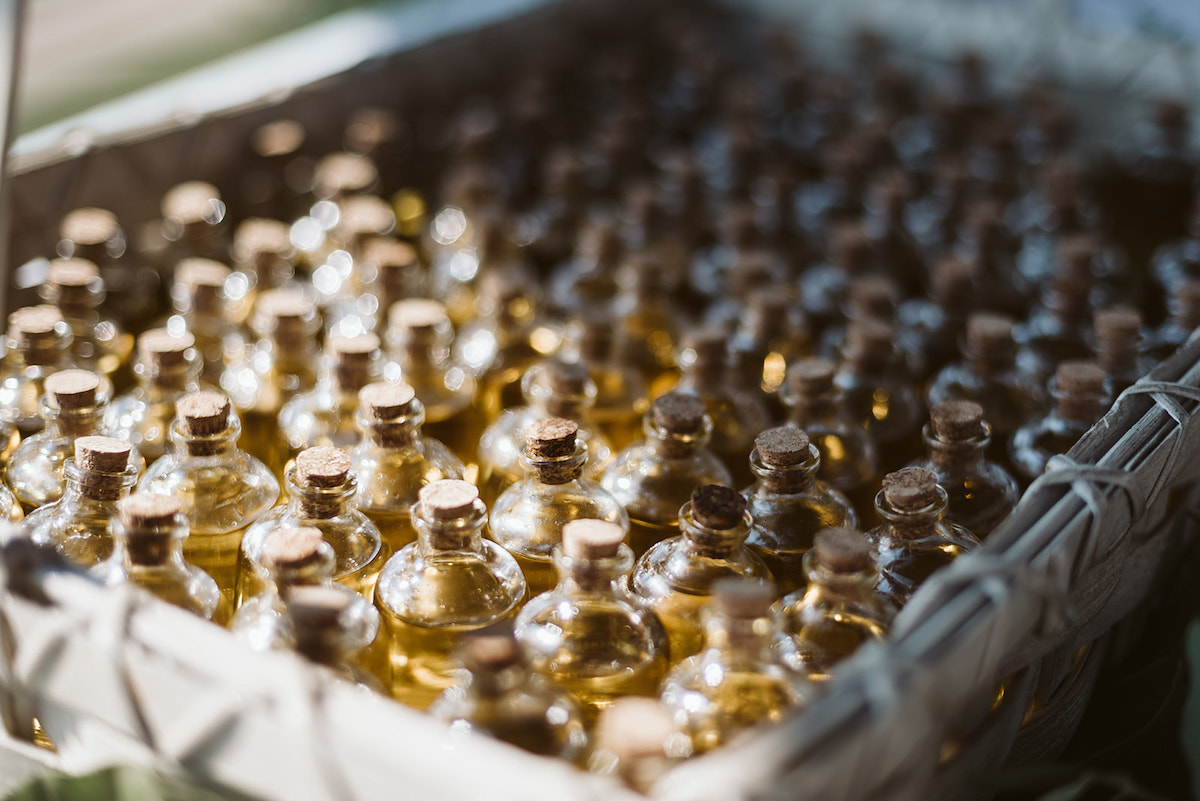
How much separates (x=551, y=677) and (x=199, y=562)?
9.3 inches

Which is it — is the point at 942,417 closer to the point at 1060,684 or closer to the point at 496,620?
the point at 1060,684

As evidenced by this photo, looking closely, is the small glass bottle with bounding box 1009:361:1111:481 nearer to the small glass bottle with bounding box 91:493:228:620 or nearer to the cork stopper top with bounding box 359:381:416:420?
the cork stopper top with bounding box 359:381:416:420

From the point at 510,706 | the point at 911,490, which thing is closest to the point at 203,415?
the point at 510,706

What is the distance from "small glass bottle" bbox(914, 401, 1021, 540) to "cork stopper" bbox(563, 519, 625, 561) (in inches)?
9.8

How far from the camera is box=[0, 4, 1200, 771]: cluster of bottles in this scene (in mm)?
581

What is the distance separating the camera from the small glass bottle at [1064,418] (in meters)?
0.77

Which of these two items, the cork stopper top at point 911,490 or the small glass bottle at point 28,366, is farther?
the small glass bottle at point 28,366

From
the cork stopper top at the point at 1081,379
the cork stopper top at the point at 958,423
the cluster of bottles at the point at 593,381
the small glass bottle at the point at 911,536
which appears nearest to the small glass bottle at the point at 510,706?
the cluster of bottles at the point at 593,381

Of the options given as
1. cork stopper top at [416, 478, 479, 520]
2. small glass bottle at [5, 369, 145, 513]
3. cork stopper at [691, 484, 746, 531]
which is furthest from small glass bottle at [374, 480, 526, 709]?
small glass bottle at [5, 369, 145, 513]

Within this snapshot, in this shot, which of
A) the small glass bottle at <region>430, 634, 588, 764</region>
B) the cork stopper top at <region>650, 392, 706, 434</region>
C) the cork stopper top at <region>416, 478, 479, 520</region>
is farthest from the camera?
the cork stopper top at <region>650, 392, 706, 434</region>

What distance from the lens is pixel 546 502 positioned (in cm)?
68

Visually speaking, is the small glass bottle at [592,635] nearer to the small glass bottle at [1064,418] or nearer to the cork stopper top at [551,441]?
the cork stopper top at [551,441]

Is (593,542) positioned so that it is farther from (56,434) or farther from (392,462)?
(56,434)

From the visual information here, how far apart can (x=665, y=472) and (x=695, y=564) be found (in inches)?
4.4
